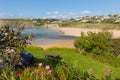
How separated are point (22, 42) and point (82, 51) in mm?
23176

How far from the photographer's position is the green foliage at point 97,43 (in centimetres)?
3483

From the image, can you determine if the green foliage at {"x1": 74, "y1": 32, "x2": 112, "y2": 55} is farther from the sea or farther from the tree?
the tree

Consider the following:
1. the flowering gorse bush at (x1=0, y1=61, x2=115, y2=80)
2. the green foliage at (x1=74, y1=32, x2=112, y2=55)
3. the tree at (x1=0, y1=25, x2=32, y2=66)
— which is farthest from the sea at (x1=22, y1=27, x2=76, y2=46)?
the flowering gorse bush at (x1=0, y1=61, x2=115, y2=80)

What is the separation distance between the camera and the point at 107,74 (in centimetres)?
1087

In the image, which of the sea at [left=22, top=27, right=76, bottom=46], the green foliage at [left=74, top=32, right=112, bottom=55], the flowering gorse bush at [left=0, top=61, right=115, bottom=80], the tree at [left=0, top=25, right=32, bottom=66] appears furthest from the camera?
the sea at [left=22, top=27, right=76, bottom=46]

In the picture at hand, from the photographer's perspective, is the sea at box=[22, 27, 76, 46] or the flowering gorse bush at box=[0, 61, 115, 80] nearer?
the flowering gorse bush at box=[0, 61, 115, 80]

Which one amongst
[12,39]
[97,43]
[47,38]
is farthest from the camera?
[47,38]

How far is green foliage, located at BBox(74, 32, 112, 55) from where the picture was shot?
114ft

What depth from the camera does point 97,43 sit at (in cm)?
3512

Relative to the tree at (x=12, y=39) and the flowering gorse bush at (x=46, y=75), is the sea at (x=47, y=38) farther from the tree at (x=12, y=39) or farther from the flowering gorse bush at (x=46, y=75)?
the flowering gorse bush at (x=46, y=75)

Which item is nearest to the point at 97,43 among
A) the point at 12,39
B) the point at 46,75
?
the point at 12,39

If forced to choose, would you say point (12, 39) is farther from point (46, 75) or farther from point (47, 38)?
point (47, 38)

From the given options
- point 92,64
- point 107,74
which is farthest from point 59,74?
point 92,64

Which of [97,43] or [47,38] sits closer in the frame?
[97,43]
